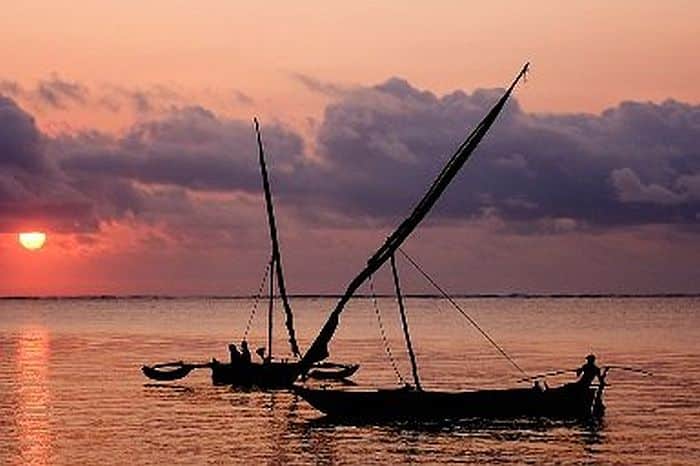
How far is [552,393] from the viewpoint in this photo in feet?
174

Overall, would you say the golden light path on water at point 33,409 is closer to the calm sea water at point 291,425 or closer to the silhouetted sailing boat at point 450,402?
the calm sea water at point 291,425

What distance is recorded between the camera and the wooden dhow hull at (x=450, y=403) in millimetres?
52281

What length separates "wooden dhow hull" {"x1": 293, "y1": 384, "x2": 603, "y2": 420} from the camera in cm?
5228

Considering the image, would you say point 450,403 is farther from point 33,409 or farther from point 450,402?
point 33,409

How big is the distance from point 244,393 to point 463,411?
22.3 metres

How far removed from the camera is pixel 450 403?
172ft

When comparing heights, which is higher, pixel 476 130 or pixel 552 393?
pixel 476 130

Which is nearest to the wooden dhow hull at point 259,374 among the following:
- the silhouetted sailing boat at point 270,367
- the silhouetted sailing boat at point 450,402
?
the silhouetted sailing boat at point 270,367

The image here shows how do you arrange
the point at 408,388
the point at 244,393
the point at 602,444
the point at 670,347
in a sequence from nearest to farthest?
the point at 602,444, the point at 408,388, the point at 244,393, the point at 670,347

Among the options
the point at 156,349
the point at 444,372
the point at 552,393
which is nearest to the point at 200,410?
the point at 552,393

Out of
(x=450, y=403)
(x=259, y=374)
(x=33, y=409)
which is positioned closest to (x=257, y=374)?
(x=259, y=374)

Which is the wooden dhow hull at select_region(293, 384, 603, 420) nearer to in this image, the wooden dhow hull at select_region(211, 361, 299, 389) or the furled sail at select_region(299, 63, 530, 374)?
the furled sail at select_region(299, 63, 530, 374)

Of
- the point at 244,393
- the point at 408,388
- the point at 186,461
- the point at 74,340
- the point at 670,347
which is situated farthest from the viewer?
the point at 74,340

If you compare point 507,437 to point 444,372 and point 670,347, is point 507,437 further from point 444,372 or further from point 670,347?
point 670,347
